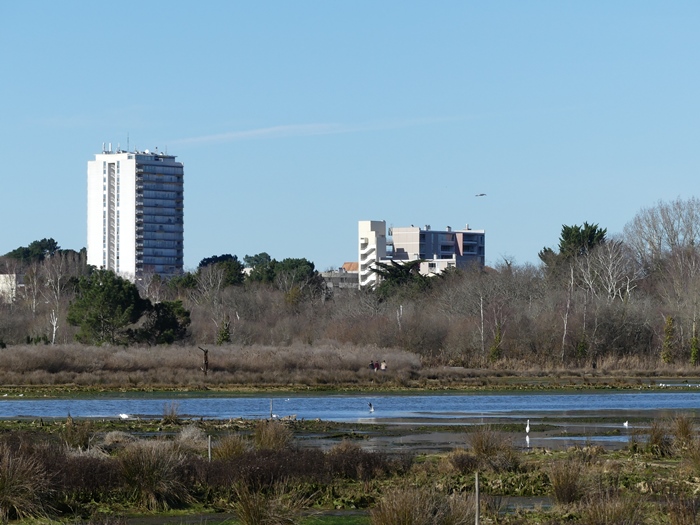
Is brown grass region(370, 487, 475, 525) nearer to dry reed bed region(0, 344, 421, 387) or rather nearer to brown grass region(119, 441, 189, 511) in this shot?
brown grass region(119, 441, 189, 511)

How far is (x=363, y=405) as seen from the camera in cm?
5881

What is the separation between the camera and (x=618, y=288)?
115375 mm

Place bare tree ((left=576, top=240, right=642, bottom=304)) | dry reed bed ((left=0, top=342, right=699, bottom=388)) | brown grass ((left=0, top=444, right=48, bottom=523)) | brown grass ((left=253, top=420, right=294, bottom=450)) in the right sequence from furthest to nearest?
bare tree ((left=576, top=240, right=642, bottom=304))
dry reed bed ((left=0, top=342, right=699, bottom=388))
brown grass ((left=253, top=420, right=294, bottom=450))
brown grass ((left=0, top=444, right=48, bottom=523))

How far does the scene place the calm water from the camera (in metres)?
51.0

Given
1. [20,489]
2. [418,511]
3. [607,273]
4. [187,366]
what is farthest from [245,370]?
[418,511]

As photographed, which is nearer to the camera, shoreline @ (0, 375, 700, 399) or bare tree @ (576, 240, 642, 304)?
shoreline @ (0, 375, 700, 399)

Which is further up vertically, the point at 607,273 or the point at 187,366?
the point at 607,273

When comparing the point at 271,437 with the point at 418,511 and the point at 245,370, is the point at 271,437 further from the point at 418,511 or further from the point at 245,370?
the point at 245,370

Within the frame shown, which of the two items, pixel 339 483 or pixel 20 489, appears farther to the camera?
pixel 339 483

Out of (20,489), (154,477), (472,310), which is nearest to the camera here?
(20,489)

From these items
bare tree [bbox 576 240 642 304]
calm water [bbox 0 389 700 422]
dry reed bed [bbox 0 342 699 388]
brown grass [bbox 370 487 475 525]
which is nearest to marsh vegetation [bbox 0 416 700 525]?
brown grass [bbox 370 487 475 525]

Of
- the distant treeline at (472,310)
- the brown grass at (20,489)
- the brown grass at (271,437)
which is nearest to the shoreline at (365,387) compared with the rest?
the distant treeline at (472,310)

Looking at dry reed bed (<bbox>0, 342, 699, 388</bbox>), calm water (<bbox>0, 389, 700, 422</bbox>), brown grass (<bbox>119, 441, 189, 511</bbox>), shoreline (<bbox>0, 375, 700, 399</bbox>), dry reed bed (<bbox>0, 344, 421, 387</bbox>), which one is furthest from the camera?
dry reed bed (<bbox>0, 342, 699, 388</bbox>)

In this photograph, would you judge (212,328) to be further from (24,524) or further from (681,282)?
(24,524)
